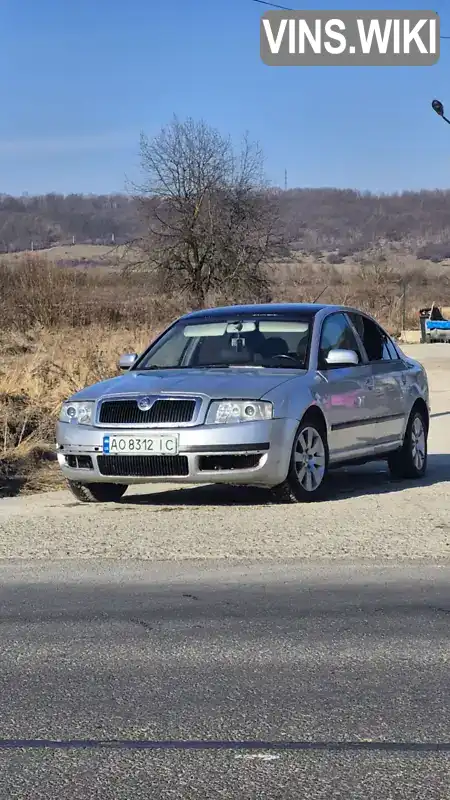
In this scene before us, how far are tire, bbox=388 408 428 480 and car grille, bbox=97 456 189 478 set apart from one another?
2744mm

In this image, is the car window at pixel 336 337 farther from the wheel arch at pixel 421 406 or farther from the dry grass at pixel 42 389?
the dry grass at pixel 42 389

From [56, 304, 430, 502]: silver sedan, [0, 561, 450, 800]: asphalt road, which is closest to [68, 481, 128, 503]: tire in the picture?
[56, 304, 430, 502]: silver sedan

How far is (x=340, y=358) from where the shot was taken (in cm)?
989

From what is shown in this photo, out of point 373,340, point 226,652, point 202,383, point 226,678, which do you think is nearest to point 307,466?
point 202,383

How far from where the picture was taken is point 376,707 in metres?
4.55

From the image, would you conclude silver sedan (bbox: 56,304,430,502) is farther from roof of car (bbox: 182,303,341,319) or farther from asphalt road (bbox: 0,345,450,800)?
asphalt road (bbox: 0,345,450,800)

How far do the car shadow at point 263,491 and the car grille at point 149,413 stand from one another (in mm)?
791

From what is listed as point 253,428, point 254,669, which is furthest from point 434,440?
point 254,669

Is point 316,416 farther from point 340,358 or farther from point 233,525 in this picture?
point 233,525

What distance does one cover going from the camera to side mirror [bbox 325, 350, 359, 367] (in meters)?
9.89

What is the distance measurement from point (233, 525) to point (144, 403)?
120cm

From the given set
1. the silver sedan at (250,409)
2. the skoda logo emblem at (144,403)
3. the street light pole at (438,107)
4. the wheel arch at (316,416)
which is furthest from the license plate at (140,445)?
the street light pole at (438,107)

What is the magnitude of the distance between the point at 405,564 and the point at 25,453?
5.84 metres

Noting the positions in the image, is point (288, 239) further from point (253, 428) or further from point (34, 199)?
point (34, 199)
